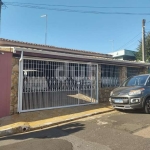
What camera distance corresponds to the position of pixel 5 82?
760cm

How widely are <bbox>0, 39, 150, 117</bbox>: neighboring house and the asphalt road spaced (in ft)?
7.67

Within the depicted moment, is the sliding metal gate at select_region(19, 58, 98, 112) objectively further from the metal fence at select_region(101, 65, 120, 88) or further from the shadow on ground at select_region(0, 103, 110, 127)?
the metal fence at select_region(101, 65, 120, 88)

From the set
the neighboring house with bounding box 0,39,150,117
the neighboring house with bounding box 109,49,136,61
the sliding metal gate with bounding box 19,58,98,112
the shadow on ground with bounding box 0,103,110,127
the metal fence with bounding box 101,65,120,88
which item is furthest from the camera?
the neighboring house with bounding box 109,49,136,61

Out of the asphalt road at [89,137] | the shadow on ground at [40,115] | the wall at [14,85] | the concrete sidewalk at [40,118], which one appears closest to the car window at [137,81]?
the concrete sidewalk at [40,118]

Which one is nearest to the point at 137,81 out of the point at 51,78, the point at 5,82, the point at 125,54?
the point at 51,78

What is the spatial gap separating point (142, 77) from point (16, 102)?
5.78m

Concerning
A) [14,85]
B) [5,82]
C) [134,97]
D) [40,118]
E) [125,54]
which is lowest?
[40,118]

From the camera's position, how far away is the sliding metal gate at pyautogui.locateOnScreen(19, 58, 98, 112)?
839cm

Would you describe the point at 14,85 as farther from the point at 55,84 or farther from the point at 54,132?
the point at 54,132

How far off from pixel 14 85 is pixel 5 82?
43cm

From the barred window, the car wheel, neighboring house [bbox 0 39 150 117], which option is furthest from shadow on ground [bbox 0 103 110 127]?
the barred window

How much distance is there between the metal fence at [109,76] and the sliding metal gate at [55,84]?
0.66 m

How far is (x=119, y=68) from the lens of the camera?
12484 mm

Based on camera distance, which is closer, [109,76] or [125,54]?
[109,76]
